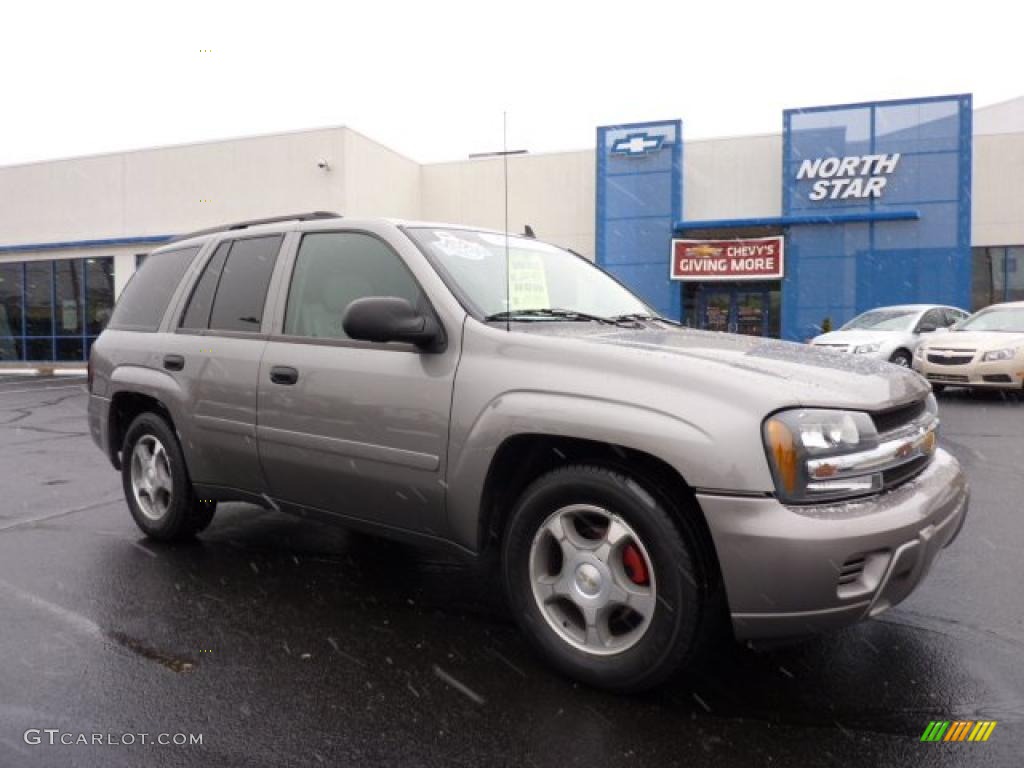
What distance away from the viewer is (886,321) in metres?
14.0

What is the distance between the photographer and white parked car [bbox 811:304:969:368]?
12883 mm

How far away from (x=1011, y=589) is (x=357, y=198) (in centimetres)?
2011

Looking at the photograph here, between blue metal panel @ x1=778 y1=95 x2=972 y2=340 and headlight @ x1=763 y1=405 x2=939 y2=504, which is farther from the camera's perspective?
blue metal panel @ x1=778 y1=95 x2=972 y2=340

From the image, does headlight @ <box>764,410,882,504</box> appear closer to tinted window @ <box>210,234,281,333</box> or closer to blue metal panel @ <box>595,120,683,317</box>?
tinted window @ <box>210,234,281,333</box>

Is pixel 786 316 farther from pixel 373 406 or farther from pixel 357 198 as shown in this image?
pixel 373 406

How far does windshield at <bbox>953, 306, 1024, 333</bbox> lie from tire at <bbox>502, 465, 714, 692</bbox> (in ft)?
38.4

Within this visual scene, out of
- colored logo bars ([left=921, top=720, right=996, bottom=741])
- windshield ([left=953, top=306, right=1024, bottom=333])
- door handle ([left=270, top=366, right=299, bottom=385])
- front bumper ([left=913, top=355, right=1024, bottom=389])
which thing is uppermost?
windshield ([left=953, top=306, right=1024, bottom=333])

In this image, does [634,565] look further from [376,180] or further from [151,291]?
[376,180]

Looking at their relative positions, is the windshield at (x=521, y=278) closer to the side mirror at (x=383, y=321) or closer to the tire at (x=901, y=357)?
the side mirror at (x=383, y=321)

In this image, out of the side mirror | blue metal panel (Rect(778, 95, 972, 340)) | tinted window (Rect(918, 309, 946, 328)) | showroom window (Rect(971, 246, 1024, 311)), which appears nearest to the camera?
the side mirror

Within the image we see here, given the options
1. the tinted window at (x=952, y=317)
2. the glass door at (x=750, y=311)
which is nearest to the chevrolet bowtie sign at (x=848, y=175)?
the glass door at (x=750, y=311)

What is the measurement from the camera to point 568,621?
2.87 metres

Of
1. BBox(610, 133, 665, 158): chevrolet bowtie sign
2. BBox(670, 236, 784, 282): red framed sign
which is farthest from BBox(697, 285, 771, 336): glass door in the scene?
BBox(610, 133, 665, 158): chevrolet bowtie sign

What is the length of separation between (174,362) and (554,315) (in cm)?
221
